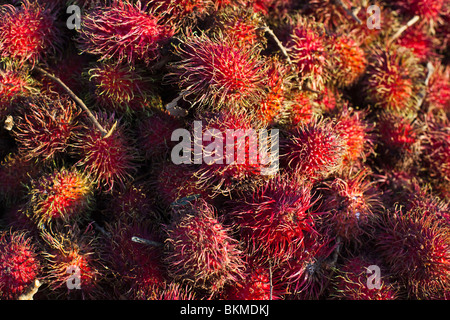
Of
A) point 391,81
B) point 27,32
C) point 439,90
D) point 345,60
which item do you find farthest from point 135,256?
point 439,90

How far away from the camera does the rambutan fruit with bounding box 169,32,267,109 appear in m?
1.29

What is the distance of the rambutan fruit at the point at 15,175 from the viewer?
4.63 feet

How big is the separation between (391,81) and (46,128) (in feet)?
3.99

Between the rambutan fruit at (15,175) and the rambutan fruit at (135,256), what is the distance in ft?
1.05

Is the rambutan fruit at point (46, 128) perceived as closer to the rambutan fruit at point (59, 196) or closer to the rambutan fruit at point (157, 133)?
the rambutan fruit at point (59, 196)

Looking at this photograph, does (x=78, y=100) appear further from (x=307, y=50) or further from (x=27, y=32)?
(x=307, y=50)

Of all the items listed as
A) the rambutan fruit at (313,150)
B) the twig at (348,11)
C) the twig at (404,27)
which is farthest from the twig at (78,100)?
the twig at (404,27)

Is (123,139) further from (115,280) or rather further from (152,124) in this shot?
(115,280)

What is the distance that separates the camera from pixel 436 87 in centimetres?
176

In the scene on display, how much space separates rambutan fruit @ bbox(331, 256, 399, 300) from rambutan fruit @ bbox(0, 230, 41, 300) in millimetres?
890

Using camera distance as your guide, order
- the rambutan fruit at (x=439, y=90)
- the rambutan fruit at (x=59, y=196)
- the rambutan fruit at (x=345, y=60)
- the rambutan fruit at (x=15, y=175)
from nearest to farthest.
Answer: the rambutan fruit at (x=59, y=196) → the rambutan fruit at (x=15, y=175) → the rambutan fruit at (x=345, y=60) → the rambutan fruit at (x=439, y=90)

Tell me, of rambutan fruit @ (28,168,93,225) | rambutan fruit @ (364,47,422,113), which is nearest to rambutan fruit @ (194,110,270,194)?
rambutan fruit @ (28,168,93,225)

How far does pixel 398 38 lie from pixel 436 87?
0.85ft
